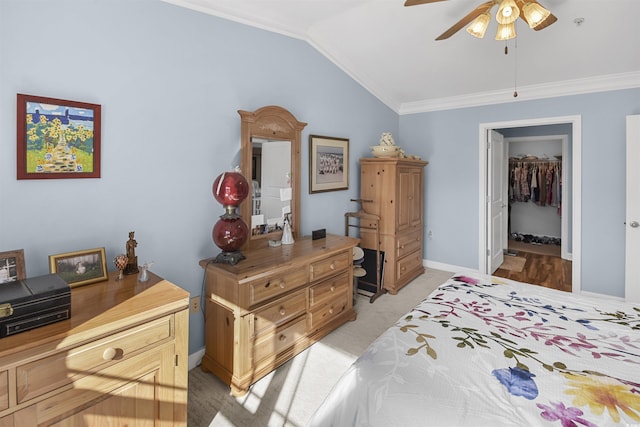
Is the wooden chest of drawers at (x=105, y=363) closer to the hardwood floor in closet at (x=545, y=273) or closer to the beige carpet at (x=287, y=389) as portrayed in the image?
the beige carpet at (x=287, y=389)

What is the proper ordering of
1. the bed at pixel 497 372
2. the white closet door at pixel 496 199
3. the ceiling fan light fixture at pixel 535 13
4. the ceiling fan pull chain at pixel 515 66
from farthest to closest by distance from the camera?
the white closet door at pixel 496 199 → the ceiling fan pull chain at pixel 515 66 → the ceiling fan light fixture at pixel 535 13 → the bed at pixel 497 372

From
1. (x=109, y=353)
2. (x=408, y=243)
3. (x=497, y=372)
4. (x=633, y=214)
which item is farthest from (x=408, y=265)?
(x=109, y=353)

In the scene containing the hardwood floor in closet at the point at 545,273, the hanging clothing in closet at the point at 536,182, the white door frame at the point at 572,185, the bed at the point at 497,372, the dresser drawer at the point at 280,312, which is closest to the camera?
the bed at the point at 497,372

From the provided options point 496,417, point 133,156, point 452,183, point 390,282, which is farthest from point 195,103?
point 452,183

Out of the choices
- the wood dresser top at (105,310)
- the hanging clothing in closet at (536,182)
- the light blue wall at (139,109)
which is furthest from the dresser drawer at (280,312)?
the hanging clothing in closet at (536,182)

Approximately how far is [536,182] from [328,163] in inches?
202

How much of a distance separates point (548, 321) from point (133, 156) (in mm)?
2498

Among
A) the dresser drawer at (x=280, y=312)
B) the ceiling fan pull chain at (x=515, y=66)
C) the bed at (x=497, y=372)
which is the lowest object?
the dresser drawer at (x=280, y=312)

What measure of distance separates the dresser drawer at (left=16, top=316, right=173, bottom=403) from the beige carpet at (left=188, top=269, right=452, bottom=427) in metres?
0.74

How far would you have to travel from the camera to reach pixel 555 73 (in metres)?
3.62

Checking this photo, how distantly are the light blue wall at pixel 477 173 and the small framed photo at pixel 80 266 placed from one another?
4.25 m

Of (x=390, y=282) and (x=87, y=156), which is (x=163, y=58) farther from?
(x=390, y=282)

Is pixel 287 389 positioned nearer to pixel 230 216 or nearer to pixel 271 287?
pixel 271 287

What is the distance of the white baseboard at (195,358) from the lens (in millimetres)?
2404
